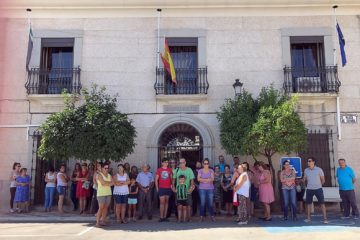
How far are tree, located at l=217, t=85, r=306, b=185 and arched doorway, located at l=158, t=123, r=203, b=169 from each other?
136 cm

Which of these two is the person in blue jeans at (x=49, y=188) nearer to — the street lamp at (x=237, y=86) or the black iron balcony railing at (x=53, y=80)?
the black iron balcony railing at (x=53, y=80)

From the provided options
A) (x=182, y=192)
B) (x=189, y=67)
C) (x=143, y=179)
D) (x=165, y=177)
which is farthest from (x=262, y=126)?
(x=189, y=67)

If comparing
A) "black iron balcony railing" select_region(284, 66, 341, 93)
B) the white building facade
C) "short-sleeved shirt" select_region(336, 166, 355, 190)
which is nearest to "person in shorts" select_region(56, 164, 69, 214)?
the white building facade

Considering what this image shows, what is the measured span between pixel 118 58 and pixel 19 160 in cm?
461

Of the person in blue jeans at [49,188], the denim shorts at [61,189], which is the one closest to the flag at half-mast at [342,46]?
the denim shorts at [61,189]

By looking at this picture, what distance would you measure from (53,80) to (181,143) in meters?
4.76

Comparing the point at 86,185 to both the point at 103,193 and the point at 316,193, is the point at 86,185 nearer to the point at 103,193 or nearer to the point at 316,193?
the point at 103,193

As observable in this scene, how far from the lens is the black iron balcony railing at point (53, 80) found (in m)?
11.7

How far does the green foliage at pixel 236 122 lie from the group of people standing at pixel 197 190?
2.16ft

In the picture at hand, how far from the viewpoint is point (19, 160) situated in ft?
37.8

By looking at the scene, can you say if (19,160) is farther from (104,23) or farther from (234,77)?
(234,77)

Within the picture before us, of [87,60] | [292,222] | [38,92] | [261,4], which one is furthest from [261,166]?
[38,92]

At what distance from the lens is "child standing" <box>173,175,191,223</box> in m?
8.91

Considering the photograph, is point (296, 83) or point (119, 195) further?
point (296, 83)
